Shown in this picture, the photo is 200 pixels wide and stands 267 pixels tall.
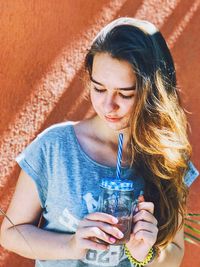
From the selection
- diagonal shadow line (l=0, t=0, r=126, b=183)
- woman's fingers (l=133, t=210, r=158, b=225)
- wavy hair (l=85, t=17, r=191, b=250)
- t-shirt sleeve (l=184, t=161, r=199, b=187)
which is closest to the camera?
woman's fingers (l=133, t=210, r=158, b=225)

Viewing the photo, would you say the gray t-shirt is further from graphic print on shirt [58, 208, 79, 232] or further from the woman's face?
the woman's face

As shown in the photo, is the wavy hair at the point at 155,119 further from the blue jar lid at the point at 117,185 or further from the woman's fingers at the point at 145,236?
the blue jar lid at the point at 117,185

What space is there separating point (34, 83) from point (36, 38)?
189 mm

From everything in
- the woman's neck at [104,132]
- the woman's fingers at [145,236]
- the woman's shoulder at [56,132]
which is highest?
the woman's neck at [104,132]

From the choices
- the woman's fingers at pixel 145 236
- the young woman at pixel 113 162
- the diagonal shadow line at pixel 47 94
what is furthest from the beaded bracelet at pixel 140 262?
the diagonal shadow line at pixel 47 94

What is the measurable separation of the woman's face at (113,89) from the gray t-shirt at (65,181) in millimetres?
169

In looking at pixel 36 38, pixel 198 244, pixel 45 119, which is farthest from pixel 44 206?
pixel 198 244

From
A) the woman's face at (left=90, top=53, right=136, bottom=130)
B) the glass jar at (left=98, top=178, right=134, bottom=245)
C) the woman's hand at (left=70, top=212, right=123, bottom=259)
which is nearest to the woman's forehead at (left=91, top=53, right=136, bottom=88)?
the woman's face at (left=90, top=53, right=136, bottom=130)

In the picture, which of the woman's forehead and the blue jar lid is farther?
the woman's forehead

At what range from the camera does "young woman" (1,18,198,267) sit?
1874mm

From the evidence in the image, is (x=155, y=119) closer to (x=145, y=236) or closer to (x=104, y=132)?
(x=104, y=132)

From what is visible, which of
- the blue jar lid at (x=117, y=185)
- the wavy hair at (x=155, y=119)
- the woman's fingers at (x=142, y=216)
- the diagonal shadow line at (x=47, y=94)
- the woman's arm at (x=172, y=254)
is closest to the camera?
the blue jar lid at (x=117, y=185)

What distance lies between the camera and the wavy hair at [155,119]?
1.89m

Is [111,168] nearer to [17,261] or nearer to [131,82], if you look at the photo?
[131,82]
